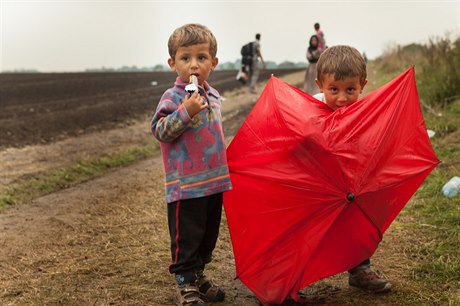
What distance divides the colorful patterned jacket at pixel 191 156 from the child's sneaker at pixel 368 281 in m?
0.98

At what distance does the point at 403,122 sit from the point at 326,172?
562mm

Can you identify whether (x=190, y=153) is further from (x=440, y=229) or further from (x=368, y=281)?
(x=440, y=229)

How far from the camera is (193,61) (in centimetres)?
281

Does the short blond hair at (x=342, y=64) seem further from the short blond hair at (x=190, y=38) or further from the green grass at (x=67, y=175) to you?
the green grass at (x=67, y=175)

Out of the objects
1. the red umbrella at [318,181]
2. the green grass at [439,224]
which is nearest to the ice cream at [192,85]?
the red umbrella at [318,181]

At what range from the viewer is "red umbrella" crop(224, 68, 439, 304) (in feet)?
8.74

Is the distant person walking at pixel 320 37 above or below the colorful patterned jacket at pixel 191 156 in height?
above

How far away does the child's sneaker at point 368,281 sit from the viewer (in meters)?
3.13

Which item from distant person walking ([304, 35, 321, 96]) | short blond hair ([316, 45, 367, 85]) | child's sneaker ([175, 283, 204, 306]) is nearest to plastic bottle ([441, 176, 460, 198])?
short blond hair ([316, 45, 367, 85])

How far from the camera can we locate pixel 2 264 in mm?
3807

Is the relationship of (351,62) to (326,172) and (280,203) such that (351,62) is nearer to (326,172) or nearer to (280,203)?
(326,172)

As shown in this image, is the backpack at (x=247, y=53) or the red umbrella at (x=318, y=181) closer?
the red umbrella at (x=318, y=181)

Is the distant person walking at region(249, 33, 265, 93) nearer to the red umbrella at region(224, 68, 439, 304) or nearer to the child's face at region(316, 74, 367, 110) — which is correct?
the child's face at region(316, 74, 367, 110)

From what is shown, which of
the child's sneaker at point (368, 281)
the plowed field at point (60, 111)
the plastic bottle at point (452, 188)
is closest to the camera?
the child's sneaker at point (368, 281)
